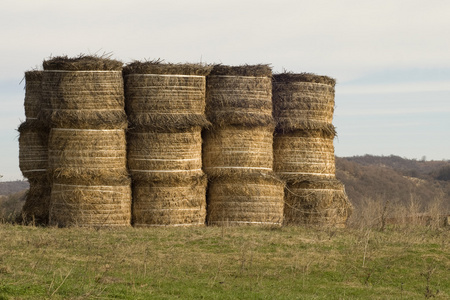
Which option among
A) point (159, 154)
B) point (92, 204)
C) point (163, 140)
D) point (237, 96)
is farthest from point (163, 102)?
point (92, 204)

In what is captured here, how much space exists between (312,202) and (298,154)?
48.8 inches

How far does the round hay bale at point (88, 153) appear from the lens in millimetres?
18234

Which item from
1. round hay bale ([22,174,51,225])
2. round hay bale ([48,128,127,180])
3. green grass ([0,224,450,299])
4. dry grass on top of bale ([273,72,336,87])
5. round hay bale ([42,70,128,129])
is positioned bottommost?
green grass ([0,224,450,299])

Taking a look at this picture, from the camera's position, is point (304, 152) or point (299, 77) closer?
point (304, 152)

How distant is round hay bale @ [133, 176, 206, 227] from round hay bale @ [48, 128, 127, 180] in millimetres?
718

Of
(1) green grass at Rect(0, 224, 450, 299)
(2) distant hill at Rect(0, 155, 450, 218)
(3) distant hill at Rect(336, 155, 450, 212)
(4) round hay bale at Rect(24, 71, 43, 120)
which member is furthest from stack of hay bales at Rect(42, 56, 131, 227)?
(3) distant hill at Rect(336, 155, 450, 212)

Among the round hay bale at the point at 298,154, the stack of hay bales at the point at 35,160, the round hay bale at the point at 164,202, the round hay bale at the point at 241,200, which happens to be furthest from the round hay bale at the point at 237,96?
the stack of hay bales at the point at 35,160

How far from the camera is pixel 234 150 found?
1927 centimetres

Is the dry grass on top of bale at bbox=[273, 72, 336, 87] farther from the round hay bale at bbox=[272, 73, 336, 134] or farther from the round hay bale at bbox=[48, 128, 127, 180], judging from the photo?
the round hay bale at bbox=[48, 128, 127, 180]

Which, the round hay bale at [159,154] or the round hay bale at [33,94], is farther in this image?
the round hay bale at [33,94]

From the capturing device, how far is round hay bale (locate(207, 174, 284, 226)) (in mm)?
19250

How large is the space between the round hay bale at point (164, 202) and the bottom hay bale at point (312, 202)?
2.74m

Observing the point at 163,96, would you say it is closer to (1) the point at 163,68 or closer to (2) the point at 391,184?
(1) the point at 163,68

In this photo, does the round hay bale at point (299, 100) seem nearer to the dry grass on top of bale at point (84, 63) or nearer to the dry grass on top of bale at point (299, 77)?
the dry grass on top of bale at point (299, 77)
